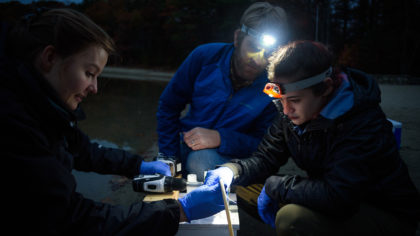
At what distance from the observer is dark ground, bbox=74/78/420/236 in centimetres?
319

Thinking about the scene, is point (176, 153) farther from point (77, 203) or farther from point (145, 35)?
point (145, 35)

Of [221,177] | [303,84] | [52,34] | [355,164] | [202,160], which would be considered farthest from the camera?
[202,160]

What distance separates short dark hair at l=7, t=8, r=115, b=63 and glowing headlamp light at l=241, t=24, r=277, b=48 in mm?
1342

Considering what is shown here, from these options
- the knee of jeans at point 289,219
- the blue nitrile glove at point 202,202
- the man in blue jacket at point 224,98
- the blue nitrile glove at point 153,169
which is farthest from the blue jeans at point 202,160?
the knee of jeans at point 289,219

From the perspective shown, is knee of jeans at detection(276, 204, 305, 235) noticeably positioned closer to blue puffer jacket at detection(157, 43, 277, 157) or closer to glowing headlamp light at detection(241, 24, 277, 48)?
blue puffer jacket at detection(157, 43, 277, 157)

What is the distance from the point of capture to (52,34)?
3.94 feet

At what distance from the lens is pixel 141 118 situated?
7.02 metres

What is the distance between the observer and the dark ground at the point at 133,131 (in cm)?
319

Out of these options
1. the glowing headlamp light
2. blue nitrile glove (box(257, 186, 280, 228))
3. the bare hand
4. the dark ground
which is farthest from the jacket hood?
the dark ground

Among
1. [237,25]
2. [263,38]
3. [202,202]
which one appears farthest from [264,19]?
[237,25]

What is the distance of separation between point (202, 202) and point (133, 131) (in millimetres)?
4518

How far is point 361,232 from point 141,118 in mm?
6116

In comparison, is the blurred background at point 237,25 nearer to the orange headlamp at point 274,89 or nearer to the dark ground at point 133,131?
the orange headlamp at point 274,89

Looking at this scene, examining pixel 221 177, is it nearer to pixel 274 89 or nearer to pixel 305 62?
pixel 274 89
